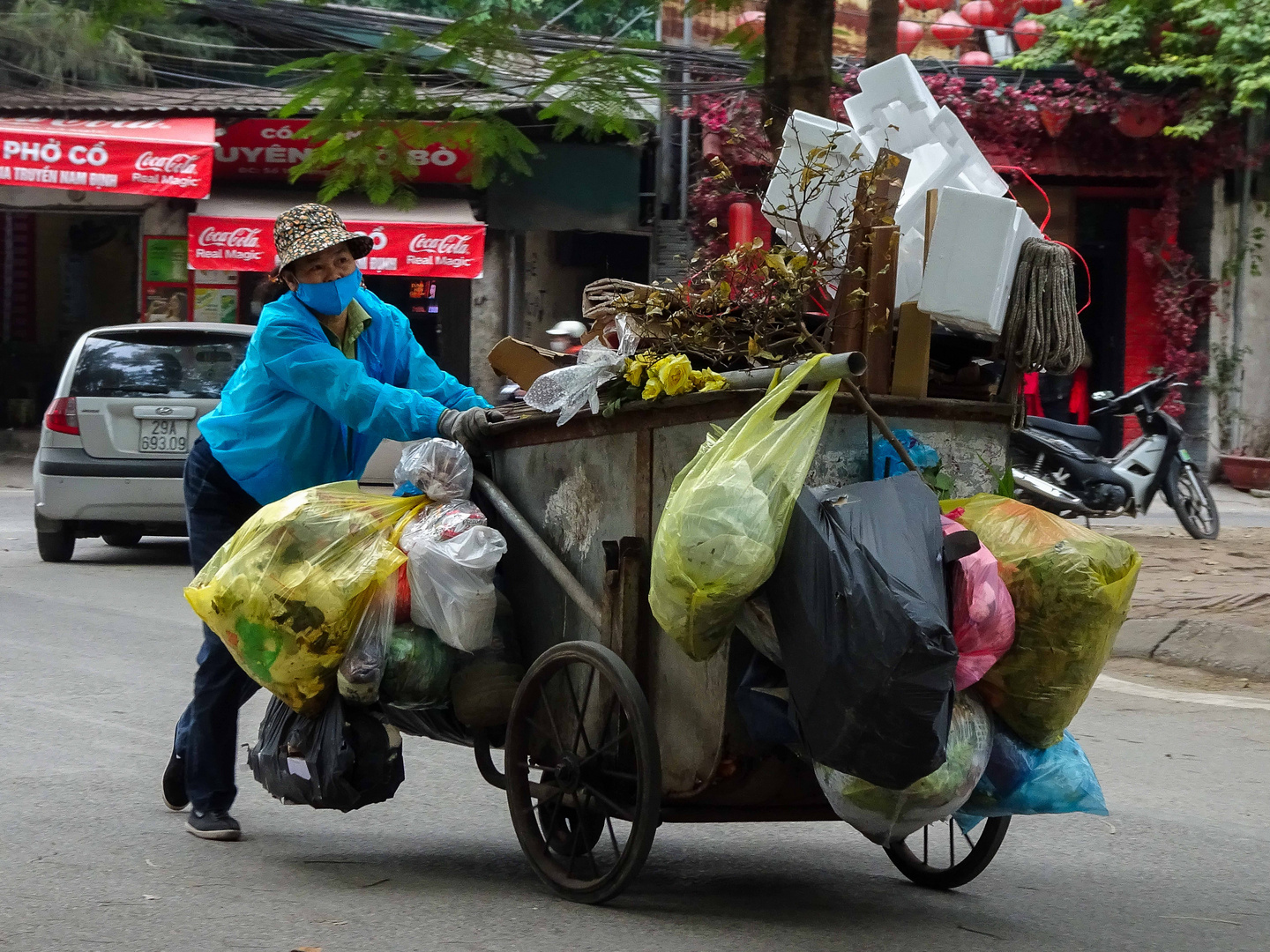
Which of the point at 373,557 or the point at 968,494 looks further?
the point at 373,557

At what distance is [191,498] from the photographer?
13.7 feet

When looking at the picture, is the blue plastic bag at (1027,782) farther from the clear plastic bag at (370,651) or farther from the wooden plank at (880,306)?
the clear plastic bag at (370,651)

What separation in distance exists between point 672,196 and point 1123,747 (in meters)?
11.9

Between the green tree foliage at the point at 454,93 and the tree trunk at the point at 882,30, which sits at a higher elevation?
the tree trunk at the point at 882,30

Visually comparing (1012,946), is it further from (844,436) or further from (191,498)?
(191,498)

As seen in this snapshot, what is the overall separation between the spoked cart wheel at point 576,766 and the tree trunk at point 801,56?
293 cm

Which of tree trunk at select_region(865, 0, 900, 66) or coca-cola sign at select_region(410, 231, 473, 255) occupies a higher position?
tree trunk at select_region(865, 0, 900, 66)

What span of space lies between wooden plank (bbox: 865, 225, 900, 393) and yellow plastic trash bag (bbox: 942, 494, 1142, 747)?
1.31ft

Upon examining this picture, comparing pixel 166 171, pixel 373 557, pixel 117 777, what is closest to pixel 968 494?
pixel 373 557

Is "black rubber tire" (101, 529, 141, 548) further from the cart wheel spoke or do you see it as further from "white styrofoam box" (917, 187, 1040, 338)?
"white styrofoam box" (917, 187, 1040, 338)

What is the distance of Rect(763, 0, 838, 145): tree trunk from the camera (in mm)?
5684

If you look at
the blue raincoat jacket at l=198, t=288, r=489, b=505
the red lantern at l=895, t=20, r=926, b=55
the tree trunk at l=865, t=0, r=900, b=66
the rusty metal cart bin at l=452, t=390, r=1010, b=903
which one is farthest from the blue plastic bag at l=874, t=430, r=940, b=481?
the red lantern at l=895, t=20, r=926, b=55

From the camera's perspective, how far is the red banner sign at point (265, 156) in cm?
1614

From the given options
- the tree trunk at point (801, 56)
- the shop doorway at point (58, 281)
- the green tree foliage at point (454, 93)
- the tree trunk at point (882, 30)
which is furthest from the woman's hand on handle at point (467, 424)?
the shop doorway at point (58, 281)
